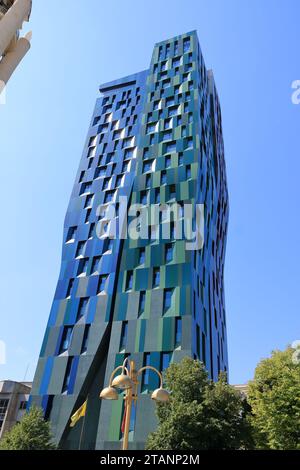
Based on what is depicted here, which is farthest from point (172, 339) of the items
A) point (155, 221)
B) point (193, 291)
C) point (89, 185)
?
point (89, 185)

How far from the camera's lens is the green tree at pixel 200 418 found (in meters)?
23.9

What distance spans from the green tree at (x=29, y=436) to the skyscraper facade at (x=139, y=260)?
6.91 m

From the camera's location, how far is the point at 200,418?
2444 cm

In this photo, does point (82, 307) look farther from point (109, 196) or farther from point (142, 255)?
point (109, 196)

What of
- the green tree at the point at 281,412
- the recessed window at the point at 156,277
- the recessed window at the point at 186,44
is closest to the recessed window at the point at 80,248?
the recessed window at the point at 156,277

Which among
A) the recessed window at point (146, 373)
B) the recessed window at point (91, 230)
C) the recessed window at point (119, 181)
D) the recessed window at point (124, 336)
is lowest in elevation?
the recessed window at point (146, 373)

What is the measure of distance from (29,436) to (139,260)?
74.4 feet

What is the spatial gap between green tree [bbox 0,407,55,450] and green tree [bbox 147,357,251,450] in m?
11.1

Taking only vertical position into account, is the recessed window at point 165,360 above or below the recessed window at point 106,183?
below

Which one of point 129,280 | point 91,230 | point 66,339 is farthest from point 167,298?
point 91,230

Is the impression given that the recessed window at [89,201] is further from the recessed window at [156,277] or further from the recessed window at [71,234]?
the recessed window at [156,277]

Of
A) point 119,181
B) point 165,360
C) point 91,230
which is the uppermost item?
point 119,181

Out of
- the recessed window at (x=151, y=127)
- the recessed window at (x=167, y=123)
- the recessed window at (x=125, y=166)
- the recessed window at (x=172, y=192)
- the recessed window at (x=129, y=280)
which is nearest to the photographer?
the recessed window at (x=129, y=280)
